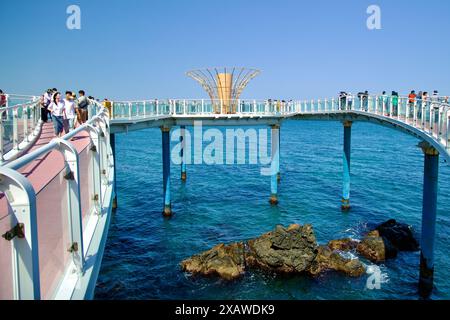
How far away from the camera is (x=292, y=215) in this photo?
25.9 m

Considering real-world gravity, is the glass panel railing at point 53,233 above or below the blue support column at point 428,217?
above

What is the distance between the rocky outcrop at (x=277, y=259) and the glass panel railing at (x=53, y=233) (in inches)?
514

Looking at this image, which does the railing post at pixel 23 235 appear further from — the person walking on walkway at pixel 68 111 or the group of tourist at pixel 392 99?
the group of tourist at pixel 392 99

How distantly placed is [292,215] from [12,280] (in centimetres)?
2395

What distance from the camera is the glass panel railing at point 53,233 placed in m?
3.39

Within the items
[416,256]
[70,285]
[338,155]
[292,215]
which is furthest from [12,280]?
[338,155]

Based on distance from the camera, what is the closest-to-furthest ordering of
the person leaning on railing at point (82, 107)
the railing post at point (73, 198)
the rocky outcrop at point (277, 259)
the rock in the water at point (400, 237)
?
the railing post at point (73, 198)
the person leaning on railing at point (82, 107)
the rocky outcrop at point (277, 259)
the rock in the water at point (400, 237)

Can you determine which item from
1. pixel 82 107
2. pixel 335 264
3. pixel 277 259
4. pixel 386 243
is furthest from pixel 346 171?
pixel 82 107

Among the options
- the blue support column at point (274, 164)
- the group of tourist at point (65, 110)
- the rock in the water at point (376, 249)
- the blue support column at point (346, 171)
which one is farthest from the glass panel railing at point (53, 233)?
the blue support column at point (346, 171)

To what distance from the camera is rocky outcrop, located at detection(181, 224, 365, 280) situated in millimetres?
16859

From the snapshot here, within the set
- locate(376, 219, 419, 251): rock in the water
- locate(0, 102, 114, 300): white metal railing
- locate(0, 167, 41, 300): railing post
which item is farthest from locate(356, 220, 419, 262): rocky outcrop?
locate(0, 167, 41, 300): railing post

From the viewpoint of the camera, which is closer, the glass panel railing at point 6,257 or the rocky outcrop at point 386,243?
the glass panel railing at point 6,257

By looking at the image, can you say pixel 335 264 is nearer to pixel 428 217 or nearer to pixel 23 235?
pixel 428 217
